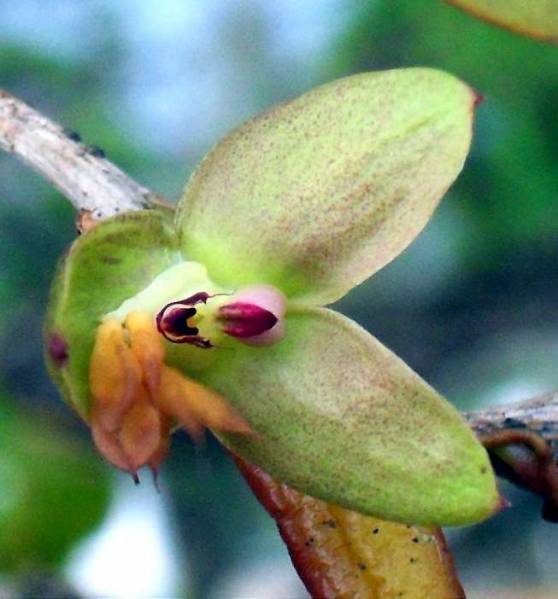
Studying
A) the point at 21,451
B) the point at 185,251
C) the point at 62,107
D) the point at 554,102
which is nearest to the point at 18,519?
the point at 21,451

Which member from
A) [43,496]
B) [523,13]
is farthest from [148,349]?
[43,496]

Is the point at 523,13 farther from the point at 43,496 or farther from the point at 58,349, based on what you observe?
the point at 43,496

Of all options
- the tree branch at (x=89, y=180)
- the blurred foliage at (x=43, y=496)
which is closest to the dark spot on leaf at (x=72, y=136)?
the tree branch at (x=89, y=180)

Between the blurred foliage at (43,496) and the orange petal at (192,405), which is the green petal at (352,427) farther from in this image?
the blurred foliage at (43,496)

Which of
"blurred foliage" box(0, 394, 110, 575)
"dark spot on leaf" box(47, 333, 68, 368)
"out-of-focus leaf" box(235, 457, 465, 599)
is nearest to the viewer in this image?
"dark spot on leaf" box(47, 333, 68, 368)

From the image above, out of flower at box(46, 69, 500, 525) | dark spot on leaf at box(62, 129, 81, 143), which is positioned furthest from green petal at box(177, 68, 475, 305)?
dark spot on leaf at box(62, 129, 81, 143)

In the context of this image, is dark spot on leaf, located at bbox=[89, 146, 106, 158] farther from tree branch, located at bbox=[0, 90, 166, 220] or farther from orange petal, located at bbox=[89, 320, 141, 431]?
orange petal, located at bbox=[89, 320, 141, 431]

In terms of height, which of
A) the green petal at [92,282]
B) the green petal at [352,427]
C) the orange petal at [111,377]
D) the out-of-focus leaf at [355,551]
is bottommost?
the out-of-focus leaf at [355,551]
